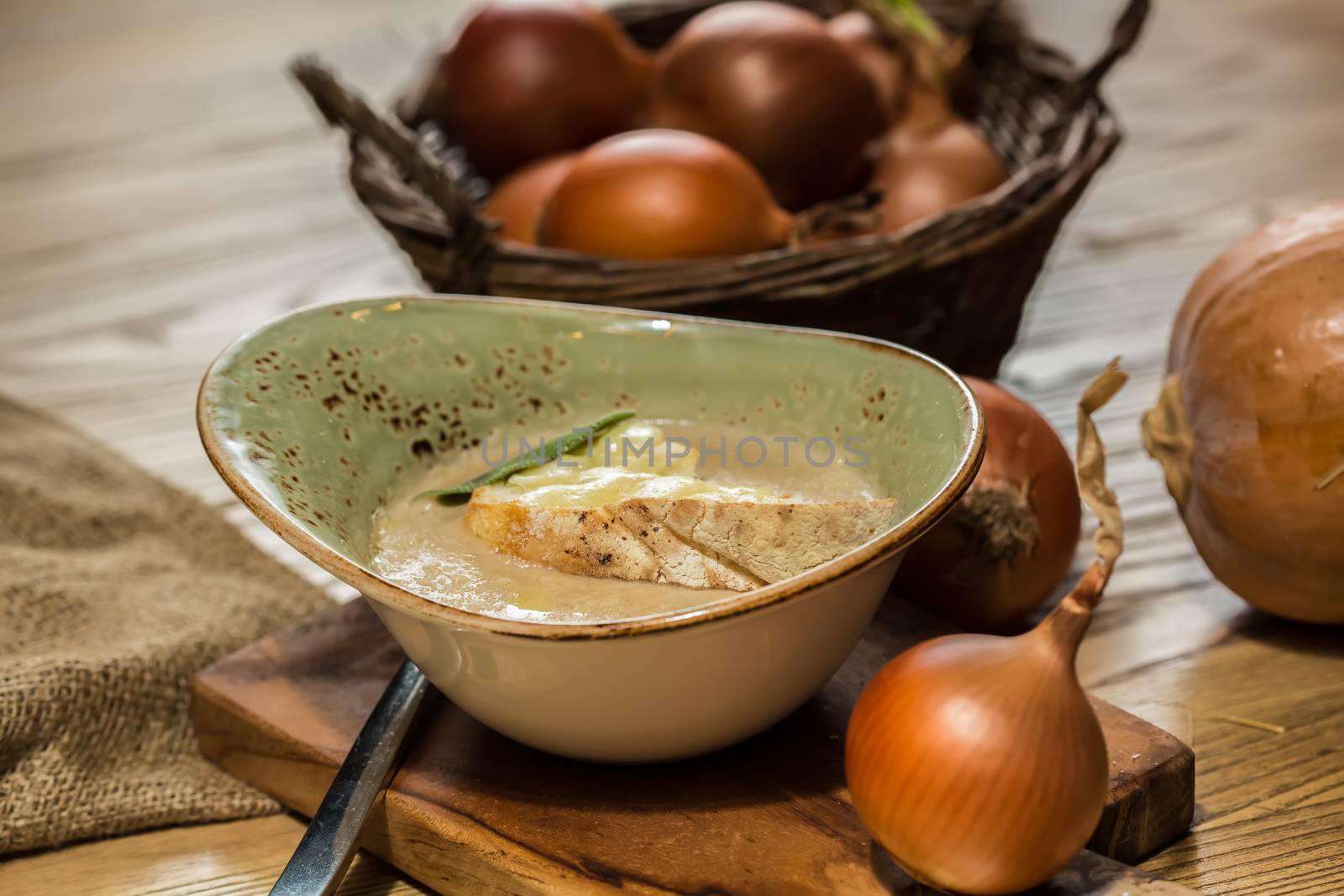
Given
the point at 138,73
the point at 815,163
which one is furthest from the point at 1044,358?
the point at 138,73

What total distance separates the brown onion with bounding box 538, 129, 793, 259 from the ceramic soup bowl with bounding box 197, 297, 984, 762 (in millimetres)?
203

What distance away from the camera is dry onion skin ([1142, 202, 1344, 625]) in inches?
34.4

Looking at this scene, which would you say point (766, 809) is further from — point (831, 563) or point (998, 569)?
point (998, 569)

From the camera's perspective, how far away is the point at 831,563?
654mm

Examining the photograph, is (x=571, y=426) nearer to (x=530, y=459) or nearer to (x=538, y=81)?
(x=530, y=459)

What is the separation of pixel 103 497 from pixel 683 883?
0.73 metres

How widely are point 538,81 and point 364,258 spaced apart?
0.54m

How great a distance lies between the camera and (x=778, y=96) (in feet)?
4.37

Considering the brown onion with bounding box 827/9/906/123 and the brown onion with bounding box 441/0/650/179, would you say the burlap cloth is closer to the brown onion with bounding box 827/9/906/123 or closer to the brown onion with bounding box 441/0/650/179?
the brown onion with bounding box 441/0/650/179

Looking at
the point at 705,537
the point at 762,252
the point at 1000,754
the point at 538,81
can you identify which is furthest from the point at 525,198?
the point at 1000,754

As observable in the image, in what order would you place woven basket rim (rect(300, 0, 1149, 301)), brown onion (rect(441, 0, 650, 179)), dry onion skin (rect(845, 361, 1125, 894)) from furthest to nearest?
brown onion (rect(441, 0, 650, 179)) < woven basket rim (rect(300, 0, 1149, 301)) < dry onion skin (rect(845, 361, 1125, 894))

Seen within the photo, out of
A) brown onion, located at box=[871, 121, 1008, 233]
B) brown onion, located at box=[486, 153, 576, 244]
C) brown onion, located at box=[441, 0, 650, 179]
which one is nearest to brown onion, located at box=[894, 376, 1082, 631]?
brown onion, located at box=[871, 121, 1008, 233]

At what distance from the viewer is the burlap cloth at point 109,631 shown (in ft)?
2.75

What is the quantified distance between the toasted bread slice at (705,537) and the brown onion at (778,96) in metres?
0.67
